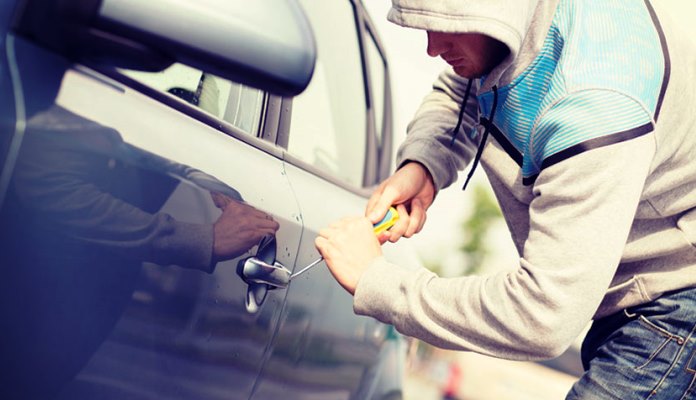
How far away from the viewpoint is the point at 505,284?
5.92 feet

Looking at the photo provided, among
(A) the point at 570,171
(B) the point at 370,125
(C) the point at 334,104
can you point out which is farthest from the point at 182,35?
(B) the point at 370,125

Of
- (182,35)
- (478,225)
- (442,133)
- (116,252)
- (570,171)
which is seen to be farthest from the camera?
(478,225)

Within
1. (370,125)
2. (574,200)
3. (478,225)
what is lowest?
(478,225)

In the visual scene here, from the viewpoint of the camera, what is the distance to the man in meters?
1.70

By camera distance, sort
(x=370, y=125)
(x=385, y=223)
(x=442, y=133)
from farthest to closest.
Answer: (x=370, y=125), (x=442, y=133), (x=385, y=223)

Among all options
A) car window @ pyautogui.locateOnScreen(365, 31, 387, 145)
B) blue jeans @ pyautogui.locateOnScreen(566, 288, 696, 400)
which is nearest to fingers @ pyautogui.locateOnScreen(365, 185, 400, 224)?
blue jeans @ pyautogui.locateOnScreen(566, 288, 696, 400)

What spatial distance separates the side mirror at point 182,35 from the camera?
1.33 meters

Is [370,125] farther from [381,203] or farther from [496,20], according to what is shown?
[496,20]

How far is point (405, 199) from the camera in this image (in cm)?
230

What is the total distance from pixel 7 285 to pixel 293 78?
479 millimetres

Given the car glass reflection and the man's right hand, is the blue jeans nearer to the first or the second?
the man's right hand

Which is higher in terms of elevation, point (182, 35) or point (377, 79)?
point (182, 35)

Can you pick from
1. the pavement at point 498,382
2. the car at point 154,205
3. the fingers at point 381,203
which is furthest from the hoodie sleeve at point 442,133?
the pavement at point 498,382

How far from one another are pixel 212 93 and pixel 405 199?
534mm
